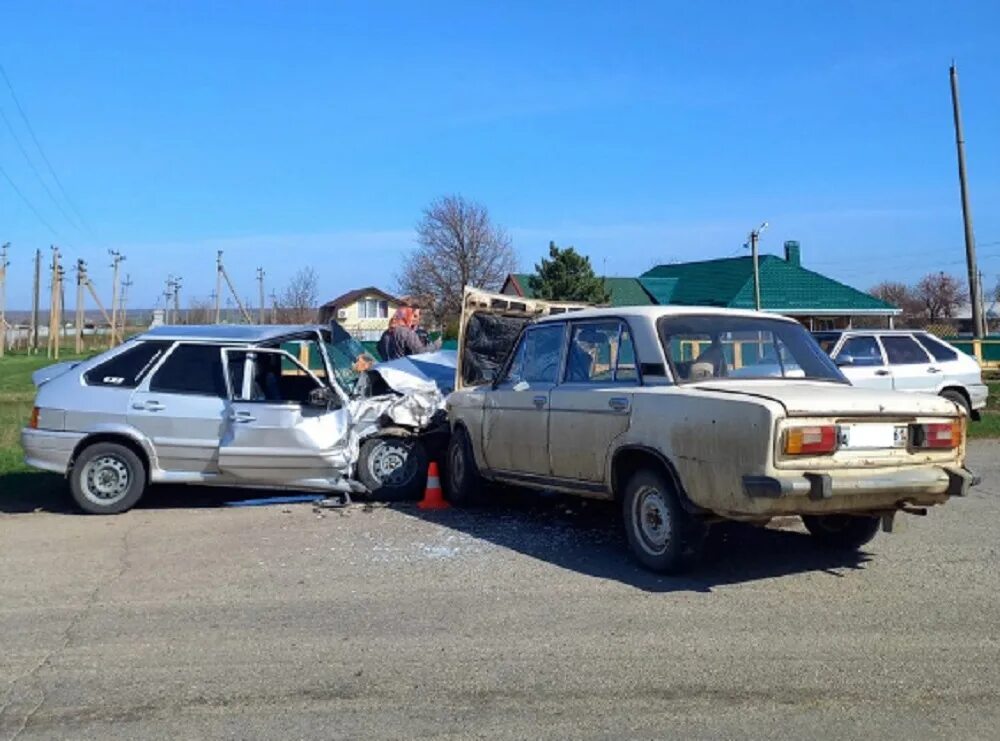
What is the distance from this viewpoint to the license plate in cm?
589

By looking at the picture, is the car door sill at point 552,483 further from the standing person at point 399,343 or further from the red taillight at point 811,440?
the standing person at point 399,343

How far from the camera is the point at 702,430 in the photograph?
604 cm

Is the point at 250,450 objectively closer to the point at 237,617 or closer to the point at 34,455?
the point at 34,455

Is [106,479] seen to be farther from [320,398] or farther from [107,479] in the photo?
[320,398]

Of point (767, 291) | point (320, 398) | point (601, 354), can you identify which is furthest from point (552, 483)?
point (767, 291)

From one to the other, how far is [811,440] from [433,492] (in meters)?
4.53

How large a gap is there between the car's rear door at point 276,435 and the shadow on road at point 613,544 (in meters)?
0.88

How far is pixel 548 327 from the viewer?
26.8 ft

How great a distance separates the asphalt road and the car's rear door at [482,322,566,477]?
0.62 m

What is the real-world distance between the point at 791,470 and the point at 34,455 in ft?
23.2

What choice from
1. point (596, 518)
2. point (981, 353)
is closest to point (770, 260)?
point (981, 353)

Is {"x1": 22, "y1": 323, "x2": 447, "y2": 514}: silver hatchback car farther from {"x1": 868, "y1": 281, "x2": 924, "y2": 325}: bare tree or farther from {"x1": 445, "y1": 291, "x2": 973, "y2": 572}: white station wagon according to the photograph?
{"x1": 868, "y1": 281, "x2": 924, "y2": 325}: bare tree

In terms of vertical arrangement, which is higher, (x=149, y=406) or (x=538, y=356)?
(x=538, y=356)

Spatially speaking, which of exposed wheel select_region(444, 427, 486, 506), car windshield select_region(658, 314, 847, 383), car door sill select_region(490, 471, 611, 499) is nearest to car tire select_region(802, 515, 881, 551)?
car windshield select_region(658, 314, 847, 383)
